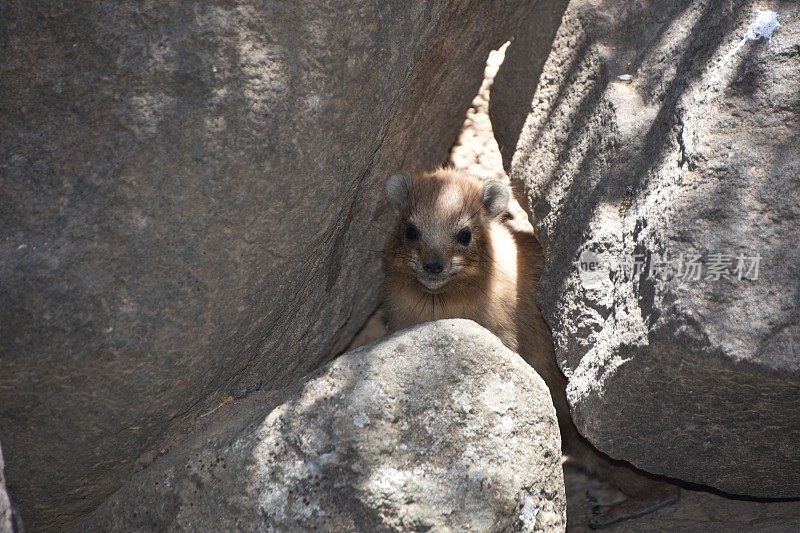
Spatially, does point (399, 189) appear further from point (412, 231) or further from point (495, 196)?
point (495, 196)

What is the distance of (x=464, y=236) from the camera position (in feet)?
18.1

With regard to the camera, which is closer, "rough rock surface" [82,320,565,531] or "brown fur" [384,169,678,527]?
"rough rock surface" [82,320,565,531]

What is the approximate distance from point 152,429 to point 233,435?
0.58m

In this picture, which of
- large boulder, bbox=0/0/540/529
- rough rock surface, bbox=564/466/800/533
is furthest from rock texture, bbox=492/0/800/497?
large boulder, bbox=0/0/540/529

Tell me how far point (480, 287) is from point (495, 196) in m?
0.65

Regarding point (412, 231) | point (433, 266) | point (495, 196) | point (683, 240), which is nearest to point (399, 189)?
point (412, 231)

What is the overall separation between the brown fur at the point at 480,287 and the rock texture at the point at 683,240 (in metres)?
0.71

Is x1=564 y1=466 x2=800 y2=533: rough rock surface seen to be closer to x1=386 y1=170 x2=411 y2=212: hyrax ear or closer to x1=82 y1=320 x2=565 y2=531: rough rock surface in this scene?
x1=82 y1=320 x2=565 y2=531: rough rock surface

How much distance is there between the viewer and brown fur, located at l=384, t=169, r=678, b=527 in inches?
211

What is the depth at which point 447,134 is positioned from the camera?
6027 mm

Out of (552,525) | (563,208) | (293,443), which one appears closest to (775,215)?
(563,208)

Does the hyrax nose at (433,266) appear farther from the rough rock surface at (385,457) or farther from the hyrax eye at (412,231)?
the rough rock surface at (385,457)

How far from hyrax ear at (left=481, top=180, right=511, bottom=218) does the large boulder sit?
4.66ft

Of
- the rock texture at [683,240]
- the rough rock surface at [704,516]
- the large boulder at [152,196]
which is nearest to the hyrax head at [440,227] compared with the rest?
the rock texture at [683,240]
